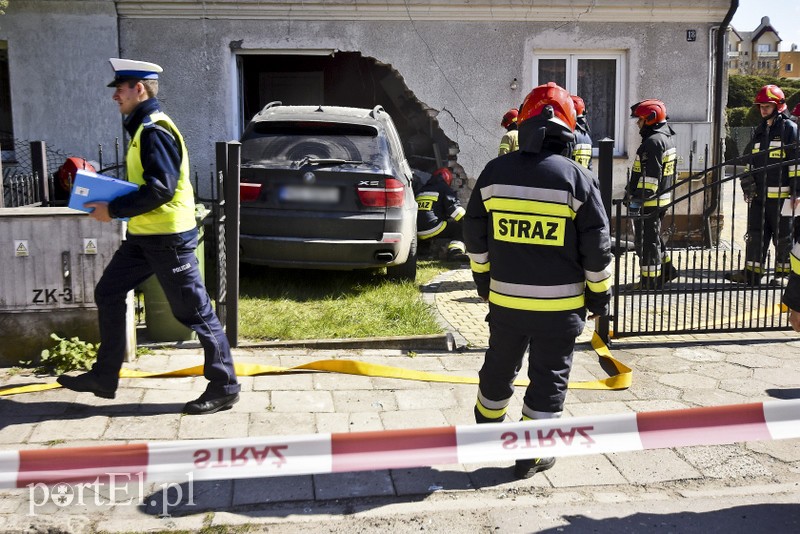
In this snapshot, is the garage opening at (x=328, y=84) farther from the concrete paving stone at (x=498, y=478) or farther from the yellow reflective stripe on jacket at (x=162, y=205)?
the concrete paving stone at (x=498, y=478)

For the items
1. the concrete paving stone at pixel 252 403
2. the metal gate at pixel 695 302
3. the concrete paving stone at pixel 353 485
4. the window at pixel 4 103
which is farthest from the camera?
the window at pixel 4 103

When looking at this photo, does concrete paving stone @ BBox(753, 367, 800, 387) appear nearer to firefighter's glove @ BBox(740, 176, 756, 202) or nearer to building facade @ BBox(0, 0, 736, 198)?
firefighter's glove @ BBox(740, 176, 756, 202)

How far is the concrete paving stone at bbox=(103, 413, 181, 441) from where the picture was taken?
482 centimetres

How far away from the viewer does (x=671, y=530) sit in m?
3.91

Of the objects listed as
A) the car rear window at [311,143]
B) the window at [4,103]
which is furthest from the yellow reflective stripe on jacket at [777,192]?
the window at [4,103]

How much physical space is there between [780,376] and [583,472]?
7.79ft

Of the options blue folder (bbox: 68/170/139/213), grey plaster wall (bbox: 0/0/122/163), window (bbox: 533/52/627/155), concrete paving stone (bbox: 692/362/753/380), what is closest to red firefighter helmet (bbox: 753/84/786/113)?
window (bbox: 533/52/627/155)

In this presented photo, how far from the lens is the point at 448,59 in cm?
1152

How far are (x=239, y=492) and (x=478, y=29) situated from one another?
8.59m

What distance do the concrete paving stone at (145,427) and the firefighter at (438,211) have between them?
562 centimetres

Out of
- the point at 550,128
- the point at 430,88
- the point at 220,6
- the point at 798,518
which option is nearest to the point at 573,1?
the point at 430,88

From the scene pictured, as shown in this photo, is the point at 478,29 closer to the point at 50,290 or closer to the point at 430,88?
the point at 430,88

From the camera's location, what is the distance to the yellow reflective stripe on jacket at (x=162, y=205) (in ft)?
16.1

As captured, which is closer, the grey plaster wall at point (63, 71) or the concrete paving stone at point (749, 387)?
the concrete paving stone at point (749, 387)
